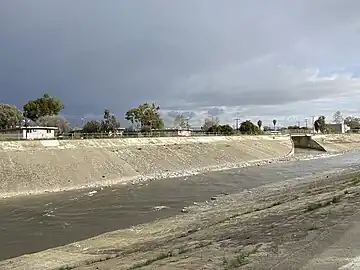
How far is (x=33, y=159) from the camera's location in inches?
1671

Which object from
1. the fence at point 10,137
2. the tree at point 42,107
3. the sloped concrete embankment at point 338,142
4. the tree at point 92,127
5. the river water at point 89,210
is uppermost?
the tree at point 42,107

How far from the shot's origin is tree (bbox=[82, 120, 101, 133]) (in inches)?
3834

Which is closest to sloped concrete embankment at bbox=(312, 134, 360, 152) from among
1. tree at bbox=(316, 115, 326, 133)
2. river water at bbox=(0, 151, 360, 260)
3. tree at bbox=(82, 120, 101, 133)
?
tree at bbox=(316, 115, 326, 133)

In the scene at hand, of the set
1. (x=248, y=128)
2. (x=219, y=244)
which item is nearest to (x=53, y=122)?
(x=248, y=128)

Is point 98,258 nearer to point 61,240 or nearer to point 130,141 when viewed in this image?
point 61,240

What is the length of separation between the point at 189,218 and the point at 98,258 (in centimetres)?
817

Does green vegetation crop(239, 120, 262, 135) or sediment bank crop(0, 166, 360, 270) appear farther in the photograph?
green vegetation crop(239, 120, 262, 135)

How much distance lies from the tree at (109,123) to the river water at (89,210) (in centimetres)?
6027

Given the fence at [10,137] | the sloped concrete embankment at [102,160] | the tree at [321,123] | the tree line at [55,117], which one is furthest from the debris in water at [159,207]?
the tree at [321,123]

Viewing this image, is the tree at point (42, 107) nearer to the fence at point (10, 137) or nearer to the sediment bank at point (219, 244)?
the fence at point (10, 137)

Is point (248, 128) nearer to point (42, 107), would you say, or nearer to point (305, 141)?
point (305, 141)

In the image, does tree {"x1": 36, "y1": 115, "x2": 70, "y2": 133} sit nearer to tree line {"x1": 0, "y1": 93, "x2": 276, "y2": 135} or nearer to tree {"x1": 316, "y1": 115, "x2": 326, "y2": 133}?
tree line {"x1": 0, "y1": 93, "x2": 276, "y2": 135}

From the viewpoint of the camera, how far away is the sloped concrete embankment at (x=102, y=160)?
3775cm

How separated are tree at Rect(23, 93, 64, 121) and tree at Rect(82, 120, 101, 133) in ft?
26.9
